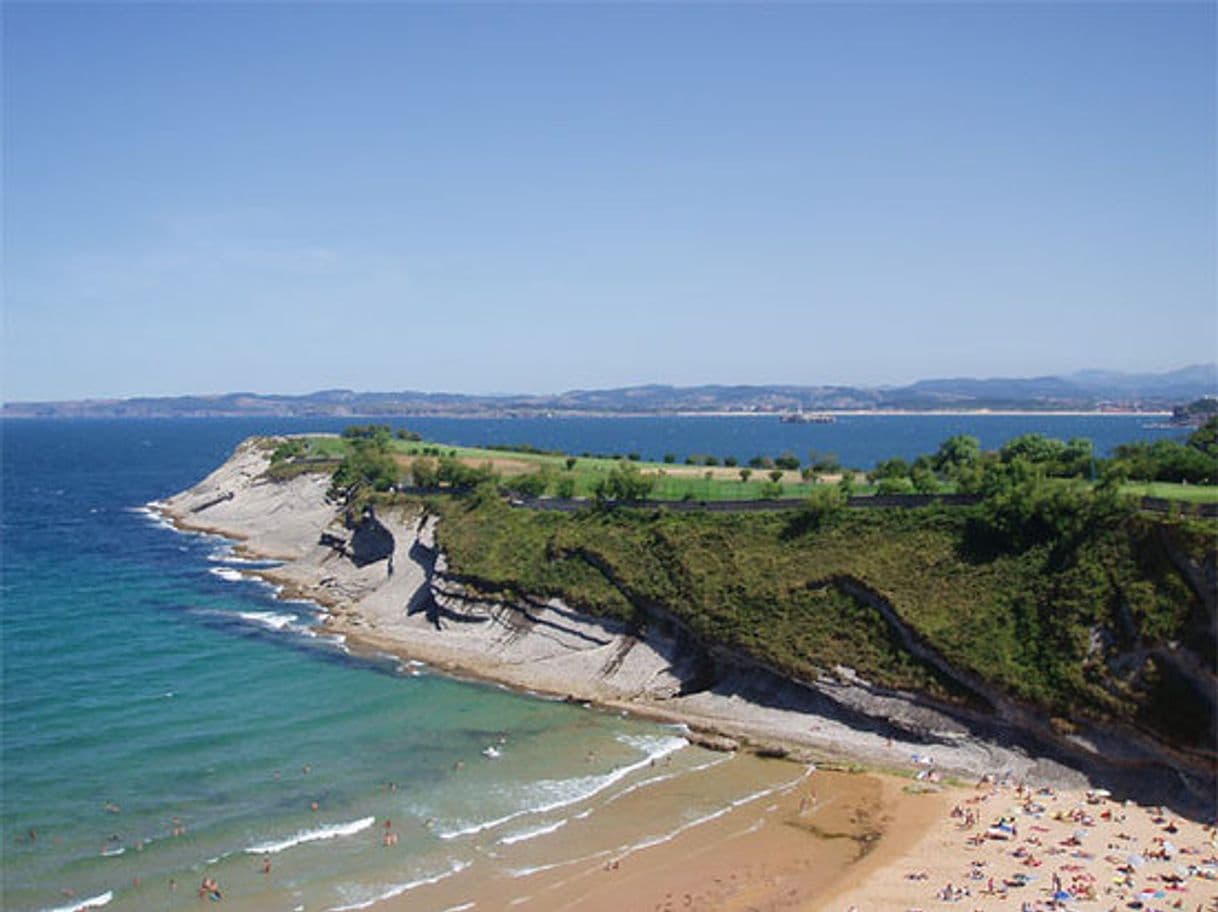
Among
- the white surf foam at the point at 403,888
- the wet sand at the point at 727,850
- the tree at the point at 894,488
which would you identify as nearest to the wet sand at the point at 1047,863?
the wet sand at the point at 727,850

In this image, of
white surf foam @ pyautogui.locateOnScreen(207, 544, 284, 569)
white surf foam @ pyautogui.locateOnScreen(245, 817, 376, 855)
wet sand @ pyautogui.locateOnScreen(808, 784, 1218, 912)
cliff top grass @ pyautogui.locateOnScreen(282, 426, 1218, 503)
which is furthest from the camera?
white surf foam @ pyautogui.locateOnScreen(207, 544, 284, 569)

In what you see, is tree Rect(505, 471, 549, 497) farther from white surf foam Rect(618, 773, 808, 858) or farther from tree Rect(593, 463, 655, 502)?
white surf foam Rect(618, 773, 808, 858)

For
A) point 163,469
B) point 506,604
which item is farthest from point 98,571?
point 163,469

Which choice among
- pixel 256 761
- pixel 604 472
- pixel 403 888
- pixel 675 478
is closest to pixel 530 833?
pixel 403 888

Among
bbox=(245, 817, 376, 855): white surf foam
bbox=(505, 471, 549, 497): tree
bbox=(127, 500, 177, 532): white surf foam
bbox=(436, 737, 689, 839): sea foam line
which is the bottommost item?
bbox=(436, 737, 689, 839): sea foam line

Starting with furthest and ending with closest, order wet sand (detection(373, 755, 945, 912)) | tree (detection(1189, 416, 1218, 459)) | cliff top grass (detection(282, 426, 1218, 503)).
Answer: tree (detection(1189, 416, 1218, 459)) < cliff top grass (detection(282, 426, 1218, 503)) < wet sand (detection(373, 755, 945, 912))

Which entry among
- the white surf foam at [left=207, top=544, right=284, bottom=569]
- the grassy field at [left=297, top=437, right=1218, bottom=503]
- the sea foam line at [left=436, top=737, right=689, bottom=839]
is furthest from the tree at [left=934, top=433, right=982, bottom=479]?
the white surf foam at [left=207, top=544, right=284, bottom=569]

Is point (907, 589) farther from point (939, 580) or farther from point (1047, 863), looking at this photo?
point (1047, 863)
